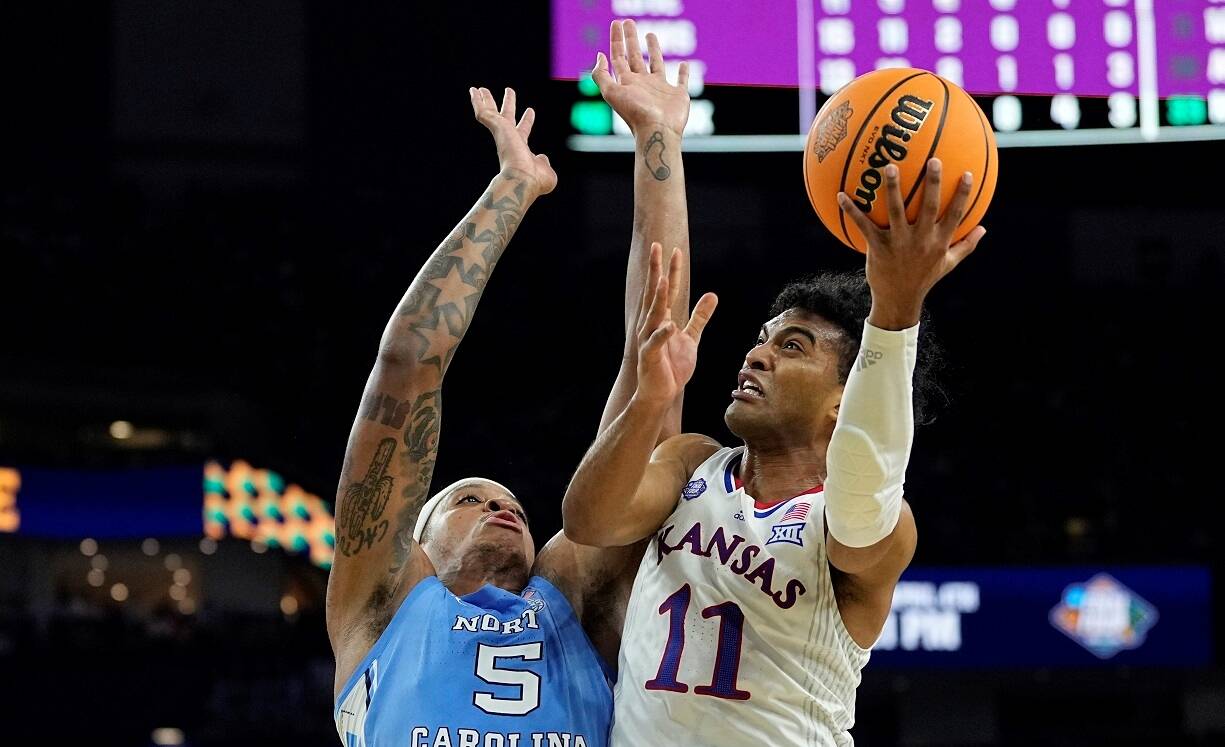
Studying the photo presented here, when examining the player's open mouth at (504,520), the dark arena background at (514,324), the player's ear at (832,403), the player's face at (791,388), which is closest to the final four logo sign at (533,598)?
the player's open mouth at (504,520)

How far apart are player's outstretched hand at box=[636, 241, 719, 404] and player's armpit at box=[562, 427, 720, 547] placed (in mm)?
149

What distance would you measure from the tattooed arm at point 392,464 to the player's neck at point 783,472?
81 cm

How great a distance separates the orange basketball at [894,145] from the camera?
271 cm

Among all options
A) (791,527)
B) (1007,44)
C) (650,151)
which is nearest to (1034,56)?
(1007,44)

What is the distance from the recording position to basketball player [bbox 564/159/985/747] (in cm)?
251

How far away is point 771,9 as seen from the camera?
8562 mm

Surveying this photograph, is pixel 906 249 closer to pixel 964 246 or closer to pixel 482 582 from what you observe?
pixel 964 246

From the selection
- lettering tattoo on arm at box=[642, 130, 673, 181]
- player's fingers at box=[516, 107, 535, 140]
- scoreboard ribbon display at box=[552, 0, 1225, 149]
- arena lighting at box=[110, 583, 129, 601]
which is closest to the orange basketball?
lettering tattoo on arm at box=[642, 130, 673, 181]

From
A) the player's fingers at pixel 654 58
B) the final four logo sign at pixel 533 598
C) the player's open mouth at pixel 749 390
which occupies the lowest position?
the final four logo sign at pixel 533 598

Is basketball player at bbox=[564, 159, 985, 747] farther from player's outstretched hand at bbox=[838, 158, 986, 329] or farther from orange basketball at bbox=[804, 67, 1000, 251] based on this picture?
orange basketball at bbox=[804, 67, 1000, 251]

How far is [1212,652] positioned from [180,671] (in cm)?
803

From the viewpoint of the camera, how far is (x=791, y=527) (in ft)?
9.55

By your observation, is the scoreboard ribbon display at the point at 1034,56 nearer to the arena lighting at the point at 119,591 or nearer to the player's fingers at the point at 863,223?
the player's fingers at the point at 863,223

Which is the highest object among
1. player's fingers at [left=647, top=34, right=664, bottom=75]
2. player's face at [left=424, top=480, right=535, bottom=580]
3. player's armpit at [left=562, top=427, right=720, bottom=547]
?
player's fingers at [left=647, top=34, right=664, bottom=75]
